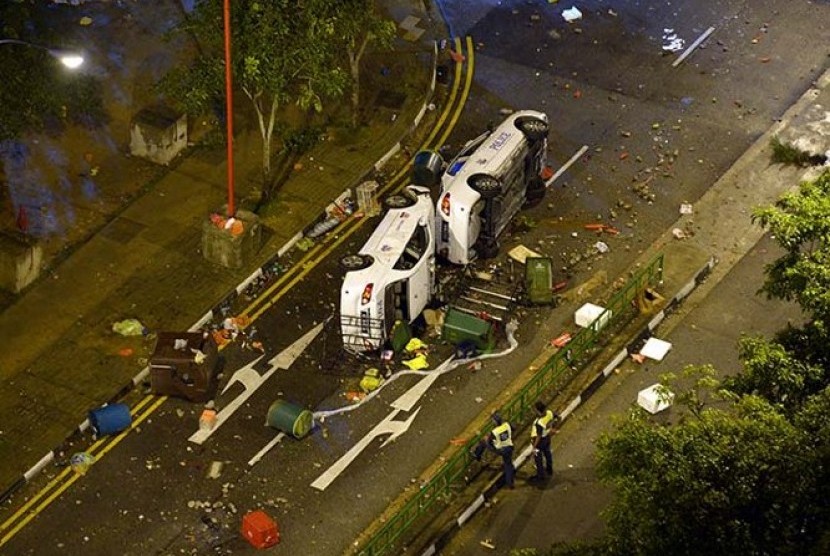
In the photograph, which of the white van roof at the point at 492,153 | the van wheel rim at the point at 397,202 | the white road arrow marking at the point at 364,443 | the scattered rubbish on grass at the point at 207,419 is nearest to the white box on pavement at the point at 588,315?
the white van roof at the point at 492,153

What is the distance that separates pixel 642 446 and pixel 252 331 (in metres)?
11.0

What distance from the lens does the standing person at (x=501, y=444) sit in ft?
89.1

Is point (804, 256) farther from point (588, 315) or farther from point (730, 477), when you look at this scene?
point (588, 315)

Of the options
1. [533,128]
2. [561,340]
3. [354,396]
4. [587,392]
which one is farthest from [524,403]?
[533,128]

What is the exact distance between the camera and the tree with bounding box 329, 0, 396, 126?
32594 millimetres

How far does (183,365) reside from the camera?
28875mm

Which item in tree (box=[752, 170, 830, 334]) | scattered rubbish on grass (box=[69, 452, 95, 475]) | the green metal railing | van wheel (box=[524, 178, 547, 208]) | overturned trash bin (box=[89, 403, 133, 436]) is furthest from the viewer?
van wheel (box=[524, 178, 547, 208])

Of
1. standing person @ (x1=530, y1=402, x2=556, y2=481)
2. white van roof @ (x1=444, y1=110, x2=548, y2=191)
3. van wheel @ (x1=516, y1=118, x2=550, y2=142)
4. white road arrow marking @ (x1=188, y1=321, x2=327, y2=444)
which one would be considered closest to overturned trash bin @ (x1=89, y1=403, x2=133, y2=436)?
white road arrow marking @ (x1=188, y1=321, x2=327, y2=444)

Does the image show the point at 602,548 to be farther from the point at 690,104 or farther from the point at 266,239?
the point at 690,104

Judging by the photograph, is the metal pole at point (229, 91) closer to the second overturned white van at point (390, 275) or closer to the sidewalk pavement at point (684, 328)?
the second overturned white van at point (390, 275)

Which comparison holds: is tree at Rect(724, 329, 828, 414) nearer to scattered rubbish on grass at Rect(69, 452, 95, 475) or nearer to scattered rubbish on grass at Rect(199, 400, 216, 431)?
scattered rubbish on grass at Rect(199, 400, 216, 431)

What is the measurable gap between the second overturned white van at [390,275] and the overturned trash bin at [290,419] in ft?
6.47

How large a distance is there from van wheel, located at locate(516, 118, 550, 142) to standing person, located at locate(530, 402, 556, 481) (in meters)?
6.83

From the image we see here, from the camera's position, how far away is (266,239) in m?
32.9
